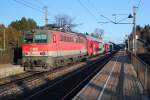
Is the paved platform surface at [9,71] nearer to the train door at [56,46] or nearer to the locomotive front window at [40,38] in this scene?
the locomotive front window at [40,38]

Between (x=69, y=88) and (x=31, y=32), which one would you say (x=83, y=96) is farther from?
(x=31, y=32)

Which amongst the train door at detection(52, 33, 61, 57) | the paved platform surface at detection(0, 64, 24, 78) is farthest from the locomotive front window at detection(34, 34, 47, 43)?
the paved platform surface at detection(0, 64, 24, 78)

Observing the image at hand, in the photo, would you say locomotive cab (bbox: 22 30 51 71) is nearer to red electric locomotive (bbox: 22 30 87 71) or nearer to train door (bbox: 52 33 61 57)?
red electric locomotive (bbox: 22 30 87 71)

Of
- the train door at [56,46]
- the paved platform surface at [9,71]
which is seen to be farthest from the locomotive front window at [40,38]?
the paved platform surface at [9,71]

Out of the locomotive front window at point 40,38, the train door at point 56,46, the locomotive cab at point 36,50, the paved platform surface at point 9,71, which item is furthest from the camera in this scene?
the train door at point 56,46

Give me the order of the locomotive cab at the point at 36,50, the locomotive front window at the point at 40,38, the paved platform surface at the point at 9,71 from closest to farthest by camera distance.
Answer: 1. the paved platform surface at the point at 9,71
2. the locomotive cab at the point at 36,50
3. the locomotive front window at the point at 40,38

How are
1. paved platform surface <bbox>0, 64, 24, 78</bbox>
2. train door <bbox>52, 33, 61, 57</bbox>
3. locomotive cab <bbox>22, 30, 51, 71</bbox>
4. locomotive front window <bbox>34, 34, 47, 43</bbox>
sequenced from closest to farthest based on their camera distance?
1. paved platform surface <bbox>0, 64, 24, 78</bbox>
2. locomotive cab <bbox>22, 30, 51, 71</bbox>
3. locomotive front window <bbox>34, 34, 47, 43</bbox>
4. train door <bbox>52, 33, 61, 57</bbox>

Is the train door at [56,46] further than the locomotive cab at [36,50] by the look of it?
Yes

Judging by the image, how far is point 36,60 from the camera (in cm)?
2491

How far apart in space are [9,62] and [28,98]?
59.7 feet

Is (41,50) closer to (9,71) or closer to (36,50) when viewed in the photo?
(36,50)

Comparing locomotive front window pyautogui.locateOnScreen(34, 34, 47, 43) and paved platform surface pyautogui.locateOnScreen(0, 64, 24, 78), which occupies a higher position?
locomotive front window pyautogui.locateOnScreen(34, 34, 47, 43)

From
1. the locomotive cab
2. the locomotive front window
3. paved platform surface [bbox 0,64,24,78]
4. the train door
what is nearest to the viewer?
paved platform surface [bbox 0,64,24,78]

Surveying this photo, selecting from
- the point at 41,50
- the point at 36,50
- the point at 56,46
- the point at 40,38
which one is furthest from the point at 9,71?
the point at 56,46
